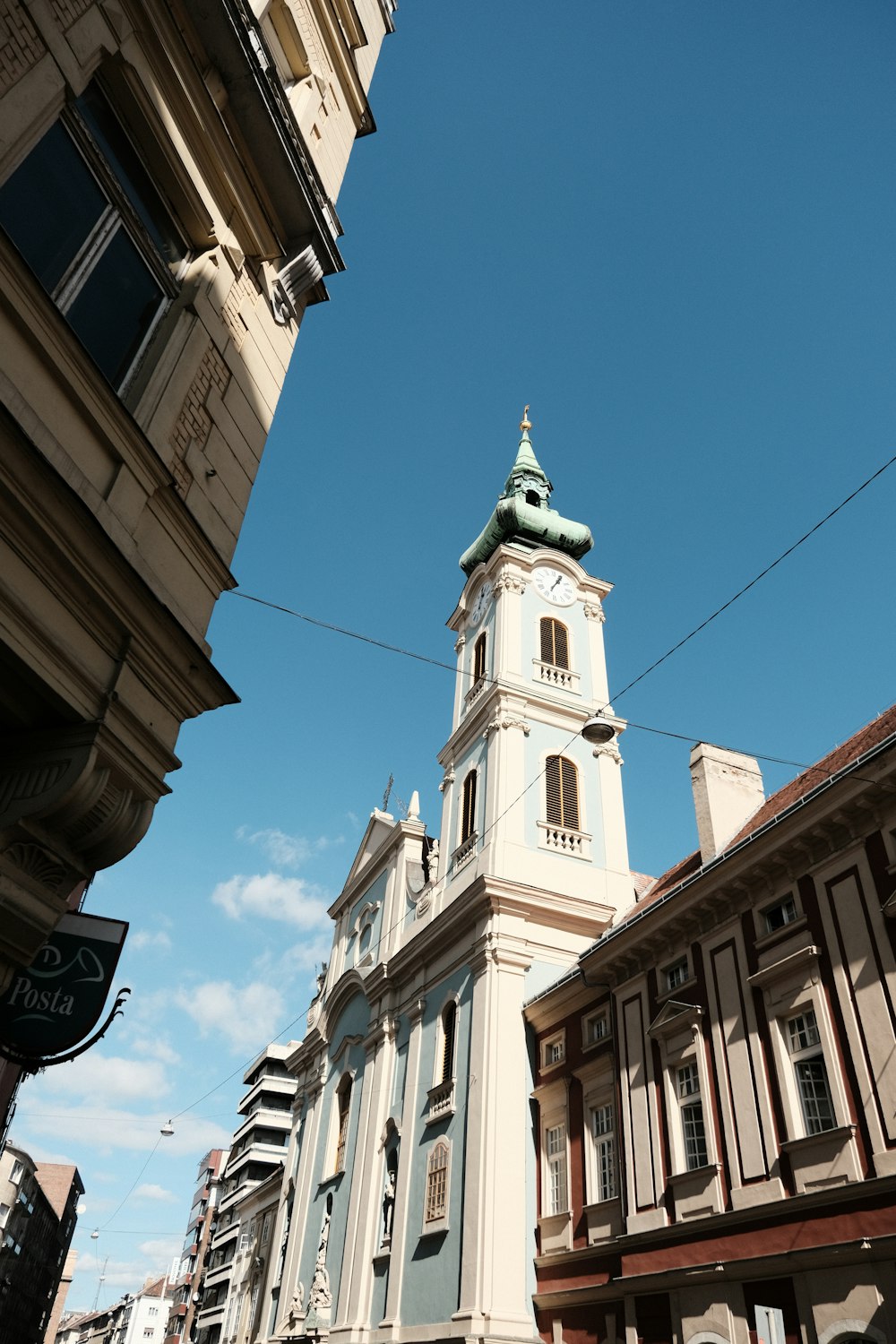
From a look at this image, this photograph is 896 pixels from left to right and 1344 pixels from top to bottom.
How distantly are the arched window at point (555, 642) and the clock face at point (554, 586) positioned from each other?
3.06ft

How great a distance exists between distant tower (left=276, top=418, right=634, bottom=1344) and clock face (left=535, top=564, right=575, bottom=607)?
0.09 metres

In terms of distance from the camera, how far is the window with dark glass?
709 centimetres

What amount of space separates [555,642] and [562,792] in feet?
19.0

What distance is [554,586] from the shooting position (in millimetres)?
32438

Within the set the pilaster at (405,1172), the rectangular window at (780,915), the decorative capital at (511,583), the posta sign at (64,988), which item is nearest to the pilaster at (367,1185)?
the pilaster at (405,1172)

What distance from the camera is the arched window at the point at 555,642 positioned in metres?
30.5

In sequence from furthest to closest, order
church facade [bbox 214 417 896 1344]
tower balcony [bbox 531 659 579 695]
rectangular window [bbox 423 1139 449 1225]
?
tower balcony [bbox 531 659 579 695], rectangular window [bbox 423 1139 449 1225], church facade [bbox 214 417 896 1344]

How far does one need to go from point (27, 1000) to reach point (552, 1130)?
16.0 m

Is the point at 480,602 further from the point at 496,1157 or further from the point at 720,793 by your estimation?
the point at 496,1157

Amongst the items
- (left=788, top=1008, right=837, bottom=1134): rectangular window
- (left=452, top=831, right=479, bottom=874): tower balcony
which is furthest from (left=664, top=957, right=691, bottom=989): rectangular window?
(left=452, top=831, right=479, bottom=874): tower balcony

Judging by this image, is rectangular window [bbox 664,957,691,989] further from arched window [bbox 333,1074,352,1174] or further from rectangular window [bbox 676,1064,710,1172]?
arched window [bbox 333,1074,352,1174]

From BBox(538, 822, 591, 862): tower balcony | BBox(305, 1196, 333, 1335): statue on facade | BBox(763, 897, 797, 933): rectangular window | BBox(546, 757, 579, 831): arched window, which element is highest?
BBox(546, 757, 579, 831): arched window

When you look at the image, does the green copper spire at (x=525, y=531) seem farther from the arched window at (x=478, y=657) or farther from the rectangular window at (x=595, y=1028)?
the rectangular window at (x=595, y=1028)

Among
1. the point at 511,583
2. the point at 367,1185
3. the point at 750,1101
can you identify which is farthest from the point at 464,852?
the point at 750,1101
